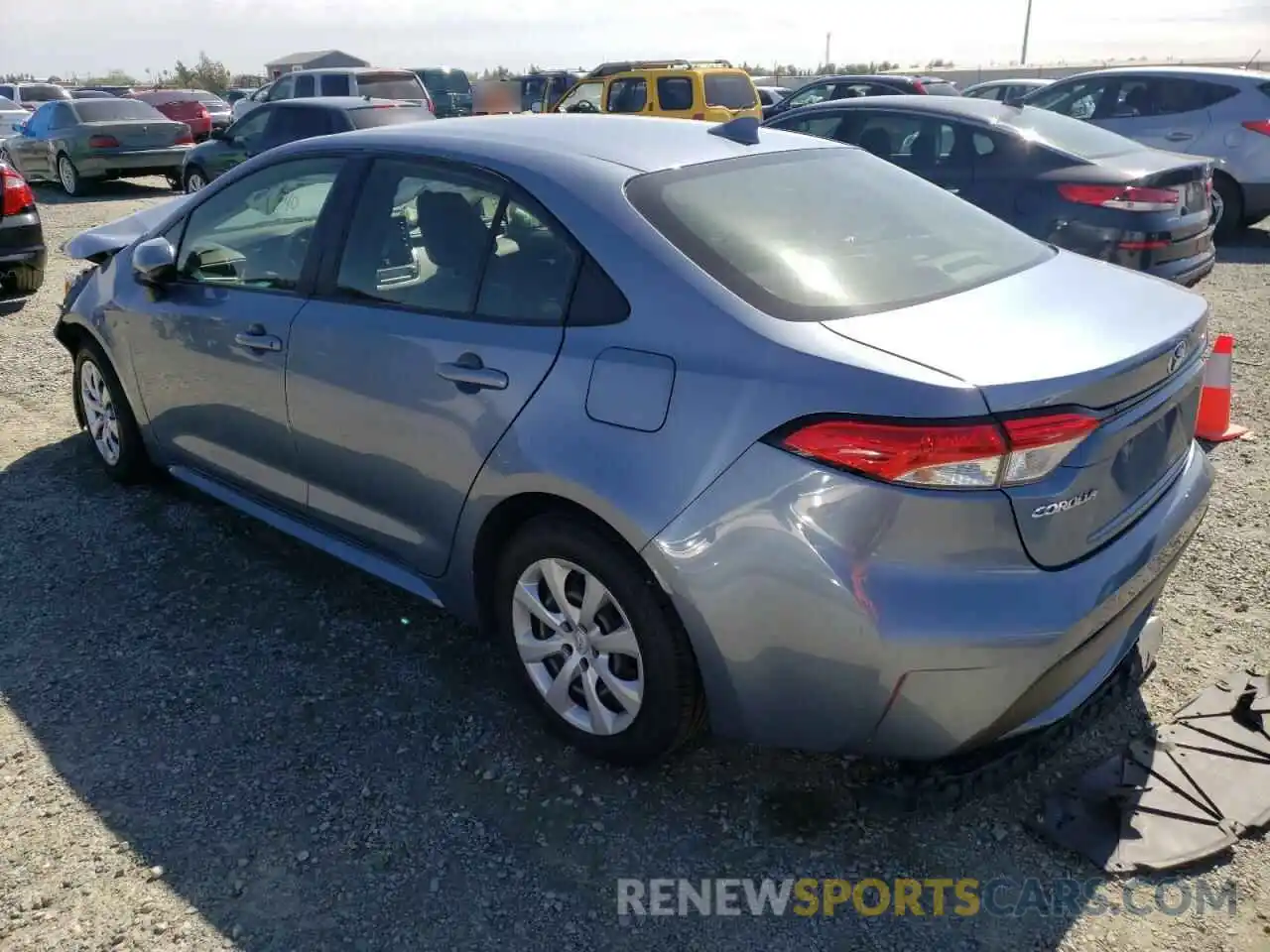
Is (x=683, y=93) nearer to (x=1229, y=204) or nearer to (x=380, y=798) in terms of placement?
(x=1229, y=204)

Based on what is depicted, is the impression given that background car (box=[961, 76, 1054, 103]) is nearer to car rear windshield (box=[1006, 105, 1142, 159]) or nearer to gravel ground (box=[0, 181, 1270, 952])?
car rear windshield (box=[1006, 105, 1142, 159])

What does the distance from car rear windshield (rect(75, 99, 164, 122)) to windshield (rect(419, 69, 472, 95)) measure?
8309mm

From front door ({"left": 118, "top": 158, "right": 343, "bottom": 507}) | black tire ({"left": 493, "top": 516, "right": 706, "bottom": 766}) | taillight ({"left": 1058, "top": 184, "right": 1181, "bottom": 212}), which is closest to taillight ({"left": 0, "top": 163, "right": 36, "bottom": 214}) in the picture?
front door ({"left": 118, "top": 158, "right": 343, "bottom": 507})

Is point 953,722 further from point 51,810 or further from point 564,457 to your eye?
point 51,810

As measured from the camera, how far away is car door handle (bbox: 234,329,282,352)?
3463mm

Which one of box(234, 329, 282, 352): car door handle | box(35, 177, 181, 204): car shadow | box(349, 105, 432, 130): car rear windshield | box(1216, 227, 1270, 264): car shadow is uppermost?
box(349, 105, 432, 130): car rear windshield

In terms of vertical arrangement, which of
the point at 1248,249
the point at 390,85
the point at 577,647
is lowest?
the point at 1248,249

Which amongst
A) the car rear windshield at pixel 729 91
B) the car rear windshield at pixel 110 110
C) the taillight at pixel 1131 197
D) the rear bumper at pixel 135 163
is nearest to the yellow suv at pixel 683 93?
the car rear windshield at pixel 729 91

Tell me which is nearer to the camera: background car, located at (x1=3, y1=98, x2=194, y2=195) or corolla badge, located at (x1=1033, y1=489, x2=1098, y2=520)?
corolla badge, located at (x1=1033, y1=489, x2=1098, y2=520)

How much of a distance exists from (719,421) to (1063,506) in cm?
76

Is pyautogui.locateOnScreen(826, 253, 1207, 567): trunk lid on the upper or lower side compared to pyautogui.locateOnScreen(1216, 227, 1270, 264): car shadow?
upper

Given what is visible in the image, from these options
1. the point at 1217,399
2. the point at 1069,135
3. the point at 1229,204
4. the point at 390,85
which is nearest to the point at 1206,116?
the point at 1229,204

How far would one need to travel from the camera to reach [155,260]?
3.89 m

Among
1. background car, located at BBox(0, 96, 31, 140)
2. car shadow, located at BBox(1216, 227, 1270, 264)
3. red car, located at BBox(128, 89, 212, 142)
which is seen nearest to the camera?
car shadow, located at BBox(1216, 227, 1270, 264)
